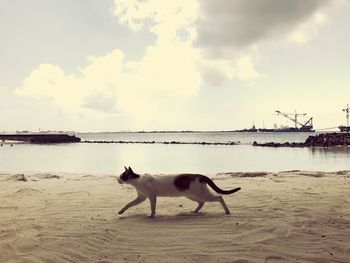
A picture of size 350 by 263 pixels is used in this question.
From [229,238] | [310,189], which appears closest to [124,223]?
[229,238]

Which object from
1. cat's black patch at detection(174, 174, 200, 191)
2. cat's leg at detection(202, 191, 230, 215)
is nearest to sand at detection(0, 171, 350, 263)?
cat's leg at detection(202, 191, 230, 215)

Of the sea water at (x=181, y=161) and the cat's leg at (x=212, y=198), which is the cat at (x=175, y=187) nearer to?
the cat's leg at (x=212, y=198)

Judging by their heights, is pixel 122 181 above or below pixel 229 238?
above

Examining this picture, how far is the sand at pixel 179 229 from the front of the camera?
494 centimetres

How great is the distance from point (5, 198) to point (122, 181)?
4045 mm

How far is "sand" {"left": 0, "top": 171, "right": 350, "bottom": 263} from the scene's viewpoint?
194 inches

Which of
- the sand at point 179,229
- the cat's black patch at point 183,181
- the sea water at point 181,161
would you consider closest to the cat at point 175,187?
the cat's black patch at point 183,181

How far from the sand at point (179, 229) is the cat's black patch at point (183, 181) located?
540 mm

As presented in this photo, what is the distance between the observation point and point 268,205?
7734 millimetres

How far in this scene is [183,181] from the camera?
23.1 feet

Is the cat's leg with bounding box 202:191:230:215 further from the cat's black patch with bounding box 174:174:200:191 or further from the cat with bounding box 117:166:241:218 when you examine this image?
the cat's black patch with bounding box 174:174:200:191

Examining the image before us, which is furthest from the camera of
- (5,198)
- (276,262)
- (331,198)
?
(5,198)

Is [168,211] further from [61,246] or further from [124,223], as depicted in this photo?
[61,246]

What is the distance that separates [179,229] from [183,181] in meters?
1.18
